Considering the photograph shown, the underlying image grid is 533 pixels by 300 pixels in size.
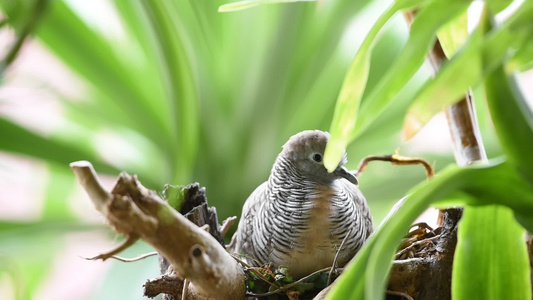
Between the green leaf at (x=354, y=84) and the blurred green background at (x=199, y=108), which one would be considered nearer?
the green leaf at (x=354, y=84)

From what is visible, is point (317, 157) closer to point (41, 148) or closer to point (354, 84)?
point (354, 84)

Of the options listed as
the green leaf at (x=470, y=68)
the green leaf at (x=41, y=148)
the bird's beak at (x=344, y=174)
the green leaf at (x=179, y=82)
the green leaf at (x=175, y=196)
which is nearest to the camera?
the green leaf at (x=470, y=68)

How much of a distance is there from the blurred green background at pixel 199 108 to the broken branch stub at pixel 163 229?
1.41 feet

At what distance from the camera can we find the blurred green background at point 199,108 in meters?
0.90

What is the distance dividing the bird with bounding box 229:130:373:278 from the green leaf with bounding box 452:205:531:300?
0.35 metres

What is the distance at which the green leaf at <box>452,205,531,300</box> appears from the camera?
0.33 meters

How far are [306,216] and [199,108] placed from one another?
0.99ft

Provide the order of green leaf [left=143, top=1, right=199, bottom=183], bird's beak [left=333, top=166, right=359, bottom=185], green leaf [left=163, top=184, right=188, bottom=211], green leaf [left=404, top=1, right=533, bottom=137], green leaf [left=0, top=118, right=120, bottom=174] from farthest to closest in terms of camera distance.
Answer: green leaf [left=0, top=118, right=120, bottom=174] → bird's beak [left=333, top=166, right=359, bottom=185] → green leaf [left=163, top=184, right=188, bottom=211] → green leaf [left=143, top=1, right=199, bottom=183] → green leaf [left=404, top=1, right=533, bottom=137]

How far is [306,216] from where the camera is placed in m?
0.69

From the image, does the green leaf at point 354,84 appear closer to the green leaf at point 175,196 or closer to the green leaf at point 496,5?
the green leaf at point 496,5

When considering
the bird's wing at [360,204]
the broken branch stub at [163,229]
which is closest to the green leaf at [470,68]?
the broken branch stub at [163,229]

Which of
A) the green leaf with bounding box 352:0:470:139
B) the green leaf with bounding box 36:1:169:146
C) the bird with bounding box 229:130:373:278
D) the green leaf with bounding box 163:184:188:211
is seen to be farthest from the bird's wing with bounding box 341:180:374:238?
the green leaf with bounding box 352:0:470:139

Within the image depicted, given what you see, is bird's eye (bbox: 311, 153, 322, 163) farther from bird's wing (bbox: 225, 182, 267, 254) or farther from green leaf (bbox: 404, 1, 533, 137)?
green leaf (bbox: 404, 1, 533, 137)

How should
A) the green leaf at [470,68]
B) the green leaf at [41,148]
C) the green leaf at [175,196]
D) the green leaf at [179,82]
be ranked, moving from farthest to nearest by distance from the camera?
the green leaf at [41,148], the green leaf at [175,196], the green leaf at [179,82], the green leaf at [470,68]
